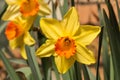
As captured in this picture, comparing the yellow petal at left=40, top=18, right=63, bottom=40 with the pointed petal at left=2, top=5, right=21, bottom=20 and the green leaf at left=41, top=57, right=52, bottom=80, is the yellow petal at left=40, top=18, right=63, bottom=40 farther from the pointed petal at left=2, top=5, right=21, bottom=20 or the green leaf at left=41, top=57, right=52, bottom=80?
the green leaf at left=41, top=57, right=52, bottom=80

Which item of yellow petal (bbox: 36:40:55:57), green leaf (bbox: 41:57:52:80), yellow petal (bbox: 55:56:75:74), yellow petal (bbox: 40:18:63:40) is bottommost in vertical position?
green leaf (bbox: 41:57:52:80)

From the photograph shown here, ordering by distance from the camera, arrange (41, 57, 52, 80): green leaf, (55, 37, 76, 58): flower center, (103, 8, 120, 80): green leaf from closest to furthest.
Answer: (55, 37, 76, 58): flower center
(103, 8, 120, 80): green leaf
(41, 57, 52, 80): green leaf

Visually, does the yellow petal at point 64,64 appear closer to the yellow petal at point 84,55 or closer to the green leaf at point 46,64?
the yellow petal at point 84,55

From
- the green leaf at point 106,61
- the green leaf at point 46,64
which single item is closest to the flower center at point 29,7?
the green leaf at point 46,64

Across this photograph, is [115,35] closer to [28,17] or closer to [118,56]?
[118,56]

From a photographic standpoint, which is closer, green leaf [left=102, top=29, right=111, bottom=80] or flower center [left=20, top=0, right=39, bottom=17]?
flower center [left=20, top=0, right=39, bottom=17]

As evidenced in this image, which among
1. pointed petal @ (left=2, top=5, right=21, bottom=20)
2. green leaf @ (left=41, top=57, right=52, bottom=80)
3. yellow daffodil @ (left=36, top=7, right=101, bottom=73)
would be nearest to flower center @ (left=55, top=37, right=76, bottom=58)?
yellow daffodil @ (left=36, top=7, right=101, bottom=73)
